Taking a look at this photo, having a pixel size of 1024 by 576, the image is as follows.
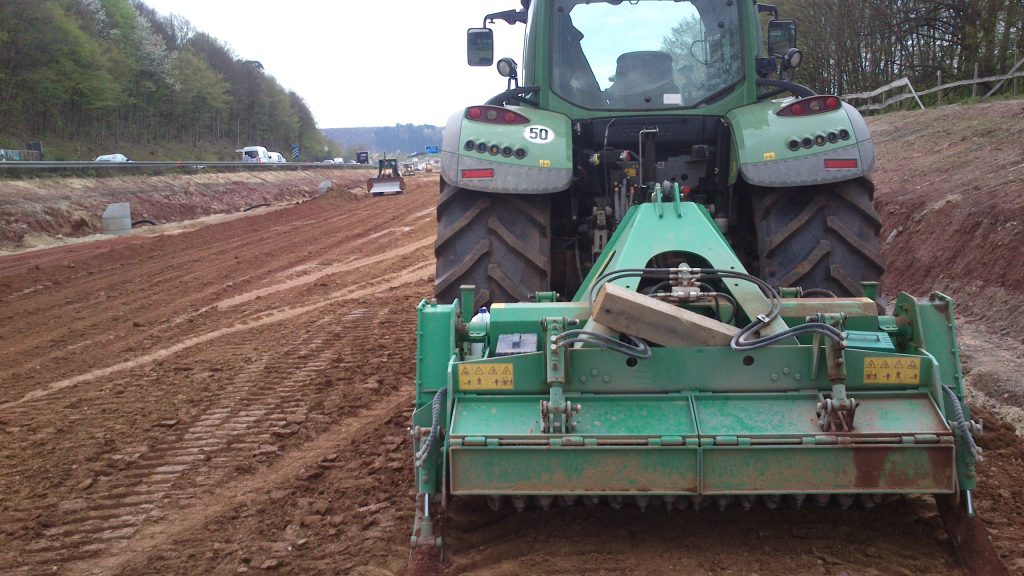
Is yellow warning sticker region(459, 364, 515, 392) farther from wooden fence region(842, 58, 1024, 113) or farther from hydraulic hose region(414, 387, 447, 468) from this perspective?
wooden fence region(842, 58, 1024, 113)

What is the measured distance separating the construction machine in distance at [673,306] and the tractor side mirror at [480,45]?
56 centimetres

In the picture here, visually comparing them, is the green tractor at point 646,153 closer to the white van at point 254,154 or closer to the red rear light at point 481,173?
the red rear light at point 481,173

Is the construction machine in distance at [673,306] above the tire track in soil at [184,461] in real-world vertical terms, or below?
above

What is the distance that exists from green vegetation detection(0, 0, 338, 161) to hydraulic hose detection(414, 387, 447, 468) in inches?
1584

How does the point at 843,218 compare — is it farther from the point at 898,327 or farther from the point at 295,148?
the point at 295,148

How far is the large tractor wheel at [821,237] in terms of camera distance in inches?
175

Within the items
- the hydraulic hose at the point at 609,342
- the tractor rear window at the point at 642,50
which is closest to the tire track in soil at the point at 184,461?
the hydraulic hose at the point at 609,342

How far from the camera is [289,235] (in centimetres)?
1661

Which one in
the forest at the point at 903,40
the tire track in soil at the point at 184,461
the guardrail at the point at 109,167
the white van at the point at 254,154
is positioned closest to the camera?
the tire track in soil at the point at 184,461

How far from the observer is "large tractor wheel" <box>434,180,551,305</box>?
14.9ft

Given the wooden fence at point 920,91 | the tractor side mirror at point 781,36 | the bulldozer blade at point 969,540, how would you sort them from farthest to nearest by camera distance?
Answer: the wooden fence at point 920,91 → the tractor side mirror at point 781,36 → the bulldozer blade at point 969,540

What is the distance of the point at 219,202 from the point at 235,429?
22727mm

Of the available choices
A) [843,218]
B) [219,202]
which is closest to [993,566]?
[843,218]

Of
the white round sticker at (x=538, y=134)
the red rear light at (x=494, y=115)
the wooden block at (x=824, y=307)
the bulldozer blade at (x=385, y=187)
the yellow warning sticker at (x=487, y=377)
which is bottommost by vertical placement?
the bulldozer blade at (x=385, y=187)
